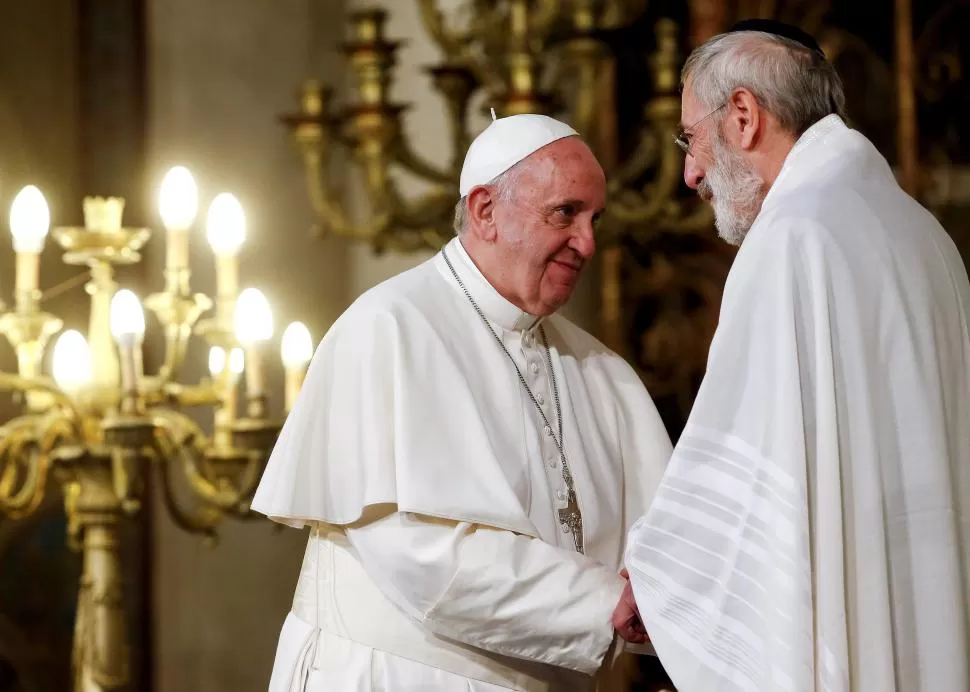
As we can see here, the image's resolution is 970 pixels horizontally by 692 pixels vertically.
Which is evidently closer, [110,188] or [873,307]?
[873,307]

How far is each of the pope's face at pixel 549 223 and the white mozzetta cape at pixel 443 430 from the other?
4.0 inches

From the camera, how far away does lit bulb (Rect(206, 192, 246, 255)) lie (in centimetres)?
438

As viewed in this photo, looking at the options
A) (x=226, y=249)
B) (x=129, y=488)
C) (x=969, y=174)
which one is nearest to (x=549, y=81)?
(x=969, y=174)

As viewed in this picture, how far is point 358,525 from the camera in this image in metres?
3.37

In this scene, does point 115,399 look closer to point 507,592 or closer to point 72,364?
point 72,364

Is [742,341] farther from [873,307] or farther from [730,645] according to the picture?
[730,645]

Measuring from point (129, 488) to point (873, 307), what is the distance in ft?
6.63

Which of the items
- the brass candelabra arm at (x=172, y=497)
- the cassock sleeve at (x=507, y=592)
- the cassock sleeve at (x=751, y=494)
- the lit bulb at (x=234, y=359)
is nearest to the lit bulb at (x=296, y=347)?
the lit bulb at (x=234, y=359)

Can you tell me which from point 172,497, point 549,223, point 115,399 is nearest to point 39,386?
point 115,399

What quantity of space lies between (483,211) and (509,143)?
16cm

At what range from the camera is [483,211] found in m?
3.58

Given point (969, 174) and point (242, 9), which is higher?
point (242, 9)

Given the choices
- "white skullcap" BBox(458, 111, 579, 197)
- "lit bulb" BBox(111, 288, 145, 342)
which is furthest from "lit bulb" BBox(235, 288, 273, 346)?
"white skullcap" BBox(458, 111, 579, 197)

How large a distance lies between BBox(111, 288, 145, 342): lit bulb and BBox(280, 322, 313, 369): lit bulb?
57 centimetres
